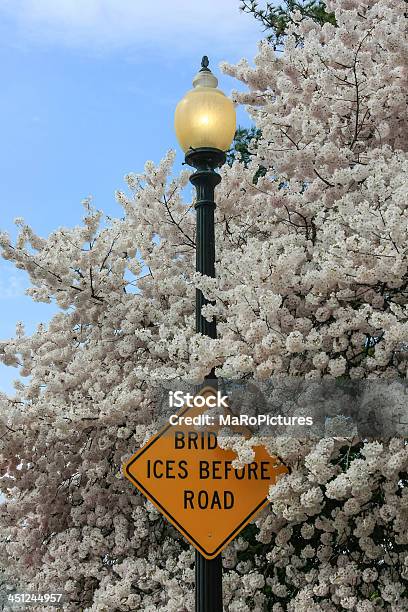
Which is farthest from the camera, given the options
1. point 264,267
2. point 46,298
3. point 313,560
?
point 46,298

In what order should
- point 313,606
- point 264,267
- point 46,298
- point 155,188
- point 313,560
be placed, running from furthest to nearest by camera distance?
1. point 155,188
2. point 46,298
3. point 313,560
4. point 313,606
5. point 264,267

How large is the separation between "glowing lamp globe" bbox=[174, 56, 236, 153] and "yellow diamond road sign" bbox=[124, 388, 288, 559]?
192cm

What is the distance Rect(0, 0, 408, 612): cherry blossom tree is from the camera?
5.21 meters

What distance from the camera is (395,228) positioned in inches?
196

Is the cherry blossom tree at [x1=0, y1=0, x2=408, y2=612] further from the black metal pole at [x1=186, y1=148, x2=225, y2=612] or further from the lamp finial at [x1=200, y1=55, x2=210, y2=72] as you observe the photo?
the lamp finial at [x1=200, y1=55, x2=210, y2=72]

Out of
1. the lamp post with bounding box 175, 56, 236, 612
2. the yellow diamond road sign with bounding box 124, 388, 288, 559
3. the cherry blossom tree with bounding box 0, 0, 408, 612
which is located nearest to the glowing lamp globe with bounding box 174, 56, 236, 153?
the lamp post with bounding box 175, 56, 236, 612

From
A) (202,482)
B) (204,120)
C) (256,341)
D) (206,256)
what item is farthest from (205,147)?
(202,482)

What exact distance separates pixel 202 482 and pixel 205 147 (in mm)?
2470

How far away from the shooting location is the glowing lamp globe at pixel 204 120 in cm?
608

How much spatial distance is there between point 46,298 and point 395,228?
3.99m

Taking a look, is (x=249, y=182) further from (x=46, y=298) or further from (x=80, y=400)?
(x=80, y=400)

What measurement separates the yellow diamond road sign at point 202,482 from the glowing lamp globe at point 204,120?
1920mm

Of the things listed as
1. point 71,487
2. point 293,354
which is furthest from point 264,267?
point 71,487

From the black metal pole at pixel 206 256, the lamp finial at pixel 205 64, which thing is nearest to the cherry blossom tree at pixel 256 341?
the black metal pole at pixel 206 256
